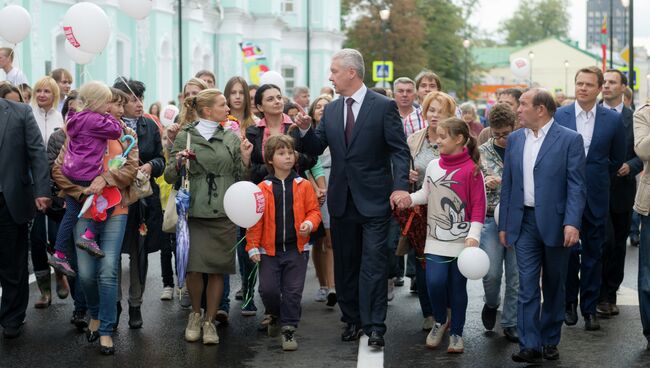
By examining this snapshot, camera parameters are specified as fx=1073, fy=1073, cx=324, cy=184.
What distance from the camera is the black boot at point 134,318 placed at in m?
8.80

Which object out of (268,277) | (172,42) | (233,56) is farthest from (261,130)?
(233,56)

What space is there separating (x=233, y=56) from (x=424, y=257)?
34171 millimetres

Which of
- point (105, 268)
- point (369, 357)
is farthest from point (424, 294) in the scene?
point (105, 268)

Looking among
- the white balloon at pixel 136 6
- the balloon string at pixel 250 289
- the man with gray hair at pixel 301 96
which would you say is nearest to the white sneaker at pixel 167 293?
the balloon string at pixel 250 289

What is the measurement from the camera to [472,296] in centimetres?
1047

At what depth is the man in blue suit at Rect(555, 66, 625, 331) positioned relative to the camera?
28.6ft

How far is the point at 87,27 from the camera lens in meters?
11.0

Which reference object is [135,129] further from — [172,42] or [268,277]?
[172,42]

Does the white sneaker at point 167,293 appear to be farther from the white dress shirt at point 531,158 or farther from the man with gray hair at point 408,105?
the white dress shirt at point 531,158

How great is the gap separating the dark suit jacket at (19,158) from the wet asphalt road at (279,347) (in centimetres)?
107

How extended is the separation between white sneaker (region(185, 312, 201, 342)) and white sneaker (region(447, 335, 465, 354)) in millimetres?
1947

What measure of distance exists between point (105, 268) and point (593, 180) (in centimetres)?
393

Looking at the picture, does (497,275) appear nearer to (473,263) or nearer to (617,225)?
(473,263)

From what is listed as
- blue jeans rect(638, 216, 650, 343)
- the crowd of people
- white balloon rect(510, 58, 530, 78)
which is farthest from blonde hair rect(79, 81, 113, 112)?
white balloon rect(510, 58, 530, 78)
